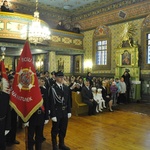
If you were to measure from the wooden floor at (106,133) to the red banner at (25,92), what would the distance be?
1458 mm

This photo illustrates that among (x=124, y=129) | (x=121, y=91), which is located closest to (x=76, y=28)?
(x=121, y=91)

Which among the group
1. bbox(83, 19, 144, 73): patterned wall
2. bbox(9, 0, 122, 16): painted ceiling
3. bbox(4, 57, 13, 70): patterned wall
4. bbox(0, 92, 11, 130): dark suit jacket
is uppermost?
bbox(9, 0, 122, 16): painted ceiling

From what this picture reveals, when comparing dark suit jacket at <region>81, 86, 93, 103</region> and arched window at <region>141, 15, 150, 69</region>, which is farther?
arched window at <region>141, 15, 150, 69</region>

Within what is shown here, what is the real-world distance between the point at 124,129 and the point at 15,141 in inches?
122

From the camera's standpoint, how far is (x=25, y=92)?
3393 millimetres

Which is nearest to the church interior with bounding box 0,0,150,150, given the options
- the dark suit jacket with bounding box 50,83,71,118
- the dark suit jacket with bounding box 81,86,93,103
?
the dark suit jacket with bounding box 81,86,93,103

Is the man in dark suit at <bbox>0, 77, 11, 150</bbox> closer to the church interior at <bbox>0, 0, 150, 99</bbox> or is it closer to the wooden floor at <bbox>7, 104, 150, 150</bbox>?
the wooden floor at <bbox>7, 104, 150, 150</bbox>

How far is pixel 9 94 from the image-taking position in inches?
138

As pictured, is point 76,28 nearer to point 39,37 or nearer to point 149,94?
point 39,37

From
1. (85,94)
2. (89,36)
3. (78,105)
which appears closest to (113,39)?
(89,36)

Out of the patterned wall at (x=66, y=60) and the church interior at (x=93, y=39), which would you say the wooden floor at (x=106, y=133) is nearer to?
the church interior at (x=93, y=39)

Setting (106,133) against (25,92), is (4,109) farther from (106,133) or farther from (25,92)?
(106,133)

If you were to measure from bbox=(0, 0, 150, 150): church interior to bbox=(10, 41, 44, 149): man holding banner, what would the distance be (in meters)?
3.21

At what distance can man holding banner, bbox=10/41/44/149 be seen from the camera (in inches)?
133
